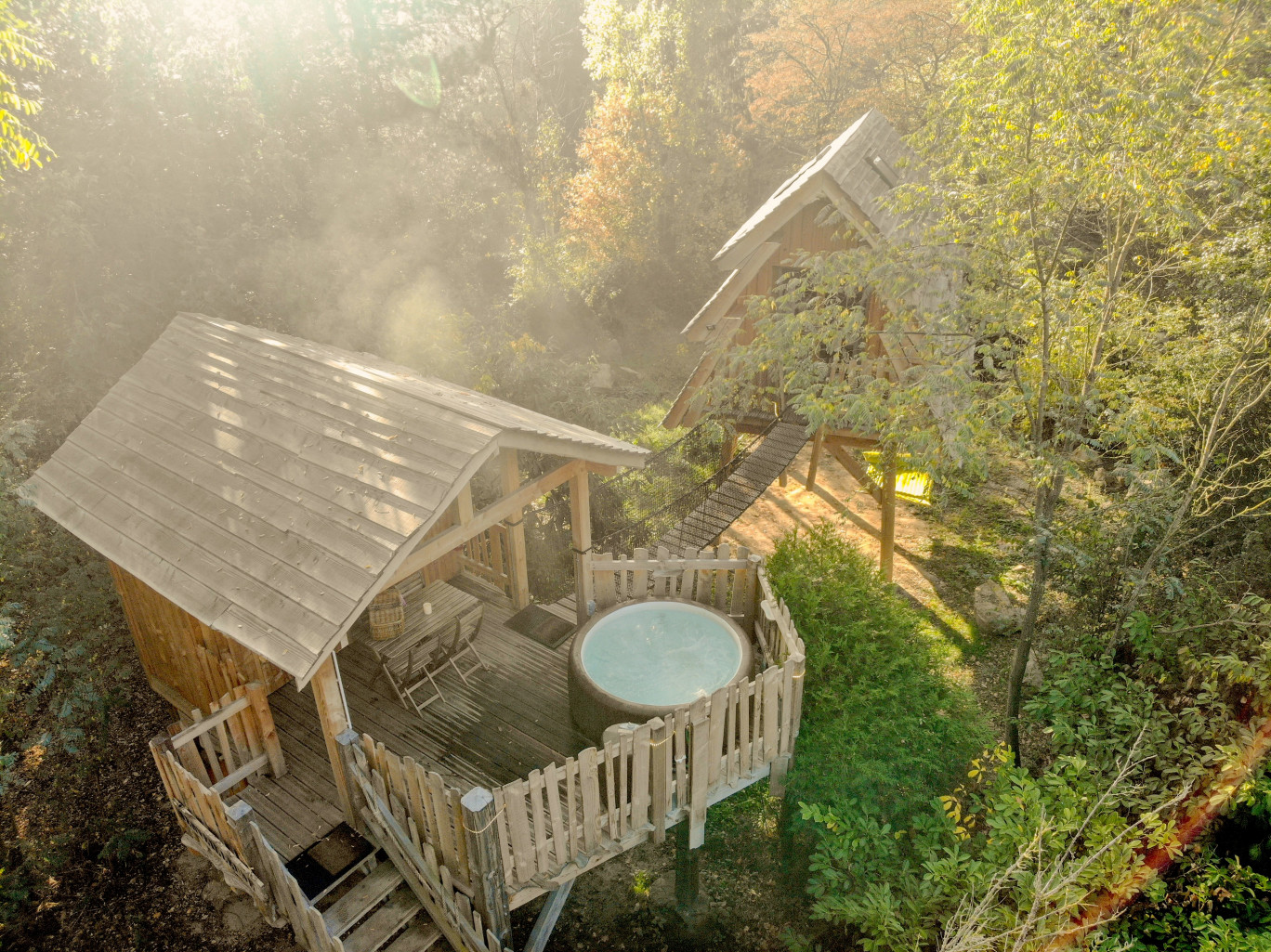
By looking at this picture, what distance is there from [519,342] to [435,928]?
13.8 meters

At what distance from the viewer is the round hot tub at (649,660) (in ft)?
23.9

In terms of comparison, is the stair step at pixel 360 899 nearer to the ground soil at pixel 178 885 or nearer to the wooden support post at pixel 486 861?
the wooden support post at pixel 486 861

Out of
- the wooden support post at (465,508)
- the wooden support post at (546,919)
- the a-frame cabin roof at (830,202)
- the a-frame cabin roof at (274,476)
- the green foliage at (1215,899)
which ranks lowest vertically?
the wooden support post at (546,919)

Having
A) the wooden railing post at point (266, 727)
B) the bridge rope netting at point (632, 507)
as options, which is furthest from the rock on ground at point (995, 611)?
the wooden railing post at point (266, 727)

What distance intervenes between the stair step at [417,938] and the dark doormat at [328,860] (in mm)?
796

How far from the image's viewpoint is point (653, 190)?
27.5 meters

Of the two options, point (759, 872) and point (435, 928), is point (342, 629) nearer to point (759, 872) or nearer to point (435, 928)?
point (435, 928)

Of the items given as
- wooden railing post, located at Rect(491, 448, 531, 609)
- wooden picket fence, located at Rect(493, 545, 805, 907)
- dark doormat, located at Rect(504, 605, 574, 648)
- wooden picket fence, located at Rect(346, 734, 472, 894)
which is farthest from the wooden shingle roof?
wooden picket fence, located at Rect(346, 734, 472, 894)

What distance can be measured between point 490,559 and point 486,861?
5666 mm

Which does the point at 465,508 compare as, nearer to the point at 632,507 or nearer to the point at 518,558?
the point at 518,558

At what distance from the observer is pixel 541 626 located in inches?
386

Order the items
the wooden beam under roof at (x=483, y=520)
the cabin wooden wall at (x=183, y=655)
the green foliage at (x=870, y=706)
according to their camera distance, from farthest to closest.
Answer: the cabin wooden wall at (x=183, y=655) → the wooden beam under roof at (x=483, y=520) → the green foliage at (x=870, y=706)

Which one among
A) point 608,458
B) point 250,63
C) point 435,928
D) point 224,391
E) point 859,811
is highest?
point 250,63

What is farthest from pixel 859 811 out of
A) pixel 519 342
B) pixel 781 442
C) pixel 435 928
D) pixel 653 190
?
pixel 653 190
